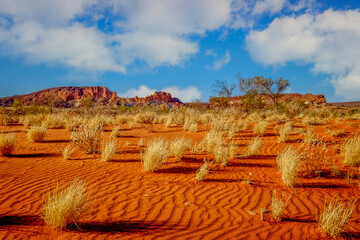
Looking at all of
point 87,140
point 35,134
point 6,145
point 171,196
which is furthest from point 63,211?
point 35,134

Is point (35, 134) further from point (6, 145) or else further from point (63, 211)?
point (63, 211)

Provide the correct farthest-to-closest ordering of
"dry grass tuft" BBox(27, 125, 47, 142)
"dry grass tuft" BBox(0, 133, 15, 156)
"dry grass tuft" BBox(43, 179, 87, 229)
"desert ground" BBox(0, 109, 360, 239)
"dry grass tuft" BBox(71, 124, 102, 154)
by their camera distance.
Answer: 1. "dry grass tuft" BBox(27, 125, 47, 142)
2. "dry grass tuft" BBox(71, 124, 102, 154)
3. "dry grass tuft" BBox(0, 133, 15, 156)
4. "desert ground" BBox(0, 109, 360, 239)
5. "dry grass tuft" BBox(43, 179, 87, 229)

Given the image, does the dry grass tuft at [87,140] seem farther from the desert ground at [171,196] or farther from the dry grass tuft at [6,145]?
the dry grass tuft at [6,145]

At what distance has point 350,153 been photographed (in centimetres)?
557

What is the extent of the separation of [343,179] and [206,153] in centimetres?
371

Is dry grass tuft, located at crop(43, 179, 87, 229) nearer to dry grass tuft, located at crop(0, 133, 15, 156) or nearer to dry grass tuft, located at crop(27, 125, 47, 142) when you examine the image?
dry grass tuft, located at crop(0, 133, 15, 156)

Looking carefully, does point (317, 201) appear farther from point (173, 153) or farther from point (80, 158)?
point (80, 158)

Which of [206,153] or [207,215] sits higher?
[206,153]

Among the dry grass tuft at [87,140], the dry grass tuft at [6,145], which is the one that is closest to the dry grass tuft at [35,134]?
the dry grass tuft at [6,145]

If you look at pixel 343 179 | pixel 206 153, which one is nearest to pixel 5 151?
pixel 206 153

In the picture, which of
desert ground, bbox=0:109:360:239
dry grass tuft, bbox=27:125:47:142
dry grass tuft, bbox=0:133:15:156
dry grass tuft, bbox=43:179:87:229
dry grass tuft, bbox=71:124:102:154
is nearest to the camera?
dry grass tuft, bbox=43:179:87:229

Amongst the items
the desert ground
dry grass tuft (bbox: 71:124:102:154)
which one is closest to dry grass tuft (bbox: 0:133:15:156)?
the desert ground

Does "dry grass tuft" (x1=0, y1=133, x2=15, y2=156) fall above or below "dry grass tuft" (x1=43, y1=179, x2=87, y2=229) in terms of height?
above

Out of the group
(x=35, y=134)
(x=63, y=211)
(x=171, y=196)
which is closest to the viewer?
(x=63, y=211)
